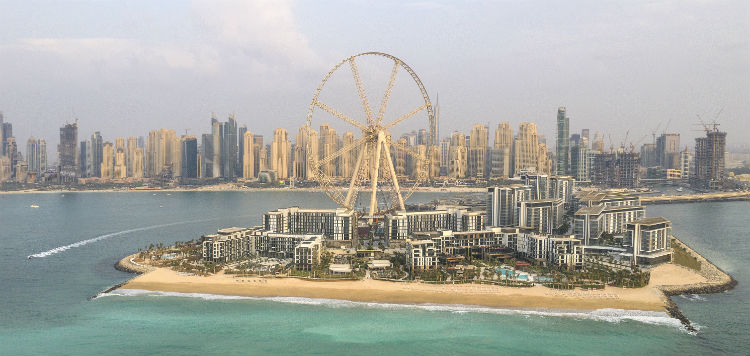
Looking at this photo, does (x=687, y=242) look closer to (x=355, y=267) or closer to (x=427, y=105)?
(x=427, y=105)

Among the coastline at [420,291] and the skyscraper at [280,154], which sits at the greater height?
the skyscraper at [280,154]

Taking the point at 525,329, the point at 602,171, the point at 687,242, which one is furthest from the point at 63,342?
the point at 602,171

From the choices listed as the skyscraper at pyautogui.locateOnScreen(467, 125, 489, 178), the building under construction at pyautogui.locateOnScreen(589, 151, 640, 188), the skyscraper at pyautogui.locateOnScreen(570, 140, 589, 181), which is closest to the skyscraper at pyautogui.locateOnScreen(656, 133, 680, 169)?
the building under construction at pyautogui.locateOnScreen(589, 151, 640, 188)

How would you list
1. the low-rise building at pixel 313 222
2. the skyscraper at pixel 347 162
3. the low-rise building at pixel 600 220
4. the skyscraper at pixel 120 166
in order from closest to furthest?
the low-rise building at pixel 313 222
the low-rise building at pixel 600 220
the skyscraper at pixel 347 162
the skyscraper at pixel 120 166

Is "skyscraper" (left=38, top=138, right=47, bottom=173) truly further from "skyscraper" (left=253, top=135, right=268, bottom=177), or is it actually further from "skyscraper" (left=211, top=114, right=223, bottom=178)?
"skyscraper" (left=253, top=135, right=268, bottom=177)

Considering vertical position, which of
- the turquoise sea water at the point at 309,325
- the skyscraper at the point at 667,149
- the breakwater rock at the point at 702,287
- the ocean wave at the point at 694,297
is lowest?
the turquoise sea water at the point at 309,325

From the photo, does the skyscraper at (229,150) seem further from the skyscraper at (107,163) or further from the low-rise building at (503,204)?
the low-rise building at (503,204)

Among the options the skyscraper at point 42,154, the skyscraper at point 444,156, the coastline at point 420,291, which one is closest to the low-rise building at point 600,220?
the coastline at point 420,291
